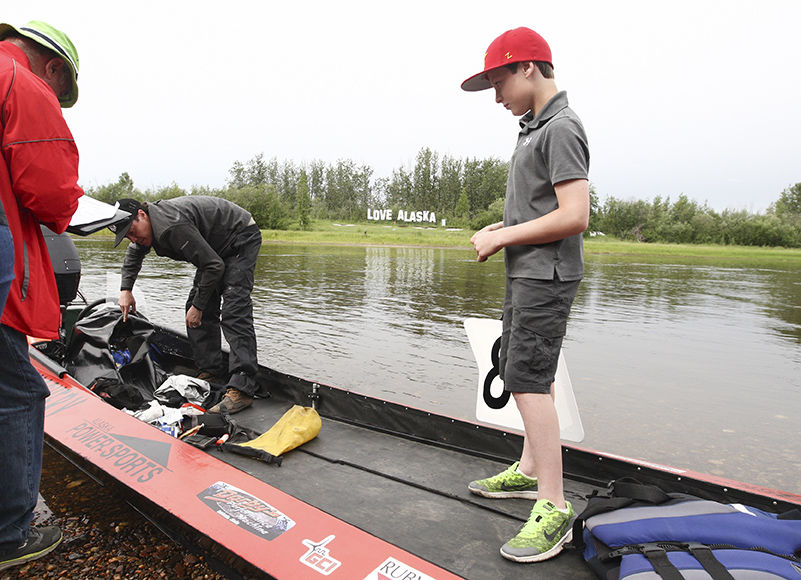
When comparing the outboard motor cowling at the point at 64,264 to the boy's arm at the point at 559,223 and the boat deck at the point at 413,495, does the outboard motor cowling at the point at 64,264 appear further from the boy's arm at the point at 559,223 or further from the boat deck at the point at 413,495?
the boy's arm at the point at 559,223

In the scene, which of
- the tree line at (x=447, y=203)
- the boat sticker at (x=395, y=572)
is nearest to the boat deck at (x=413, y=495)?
the boat sticker at (x=395, y=572)

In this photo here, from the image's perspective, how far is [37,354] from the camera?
154 inches

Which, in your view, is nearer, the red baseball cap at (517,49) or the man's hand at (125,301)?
the red baseball cap at (517,49)

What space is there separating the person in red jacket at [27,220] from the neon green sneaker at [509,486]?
6.76 feet

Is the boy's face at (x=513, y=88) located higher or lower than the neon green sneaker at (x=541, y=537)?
higher

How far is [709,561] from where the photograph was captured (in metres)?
1.71

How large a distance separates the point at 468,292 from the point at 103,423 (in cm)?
1304

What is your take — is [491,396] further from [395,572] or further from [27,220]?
[27,220]

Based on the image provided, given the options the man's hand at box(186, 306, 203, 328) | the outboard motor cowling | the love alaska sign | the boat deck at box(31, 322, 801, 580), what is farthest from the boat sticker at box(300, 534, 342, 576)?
the love alaska sign

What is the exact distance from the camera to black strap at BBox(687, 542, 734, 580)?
1645 mm

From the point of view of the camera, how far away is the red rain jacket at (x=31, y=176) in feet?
6.41

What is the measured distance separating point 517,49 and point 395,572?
84.1 inches

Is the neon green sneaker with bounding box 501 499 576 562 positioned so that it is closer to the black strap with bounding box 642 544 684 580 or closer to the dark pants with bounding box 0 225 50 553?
the black strap with bounding box 642 544 684 580

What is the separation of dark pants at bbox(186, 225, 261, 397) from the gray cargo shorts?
2444 millimetres
